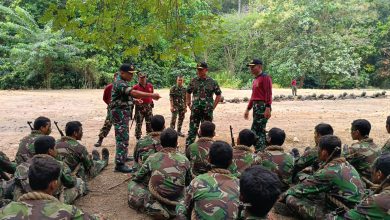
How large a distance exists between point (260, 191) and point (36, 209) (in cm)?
159

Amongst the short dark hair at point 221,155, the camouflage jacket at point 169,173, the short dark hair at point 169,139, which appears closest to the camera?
the short dark hair at point 221,155

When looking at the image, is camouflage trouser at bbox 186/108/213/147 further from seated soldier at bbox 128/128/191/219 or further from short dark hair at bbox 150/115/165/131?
seated soldier at bbox 128/128/191/219

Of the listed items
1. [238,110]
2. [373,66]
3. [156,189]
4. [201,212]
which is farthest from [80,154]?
[373,66]

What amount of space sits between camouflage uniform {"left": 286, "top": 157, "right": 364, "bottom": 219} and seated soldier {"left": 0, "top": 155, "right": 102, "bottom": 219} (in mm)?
2518

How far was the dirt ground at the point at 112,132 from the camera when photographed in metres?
5.67

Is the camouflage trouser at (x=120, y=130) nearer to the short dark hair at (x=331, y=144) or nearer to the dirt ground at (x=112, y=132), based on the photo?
the dirt ground at (x=112, y=132)

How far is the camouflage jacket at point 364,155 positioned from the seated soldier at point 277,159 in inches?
31.9

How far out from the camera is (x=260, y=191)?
2502 millimetres

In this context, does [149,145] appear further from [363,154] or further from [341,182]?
[363,154]

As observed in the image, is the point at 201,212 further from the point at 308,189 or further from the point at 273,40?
the point at 273,40

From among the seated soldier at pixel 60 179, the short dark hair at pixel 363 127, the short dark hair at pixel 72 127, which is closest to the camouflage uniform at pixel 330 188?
the short dark hair at pixel 363 127

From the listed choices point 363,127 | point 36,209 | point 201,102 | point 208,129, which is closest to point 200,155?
point 208,129

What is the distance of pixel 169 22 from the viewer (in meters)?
6.80

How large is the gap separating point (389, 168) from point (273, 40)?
31.0 m
